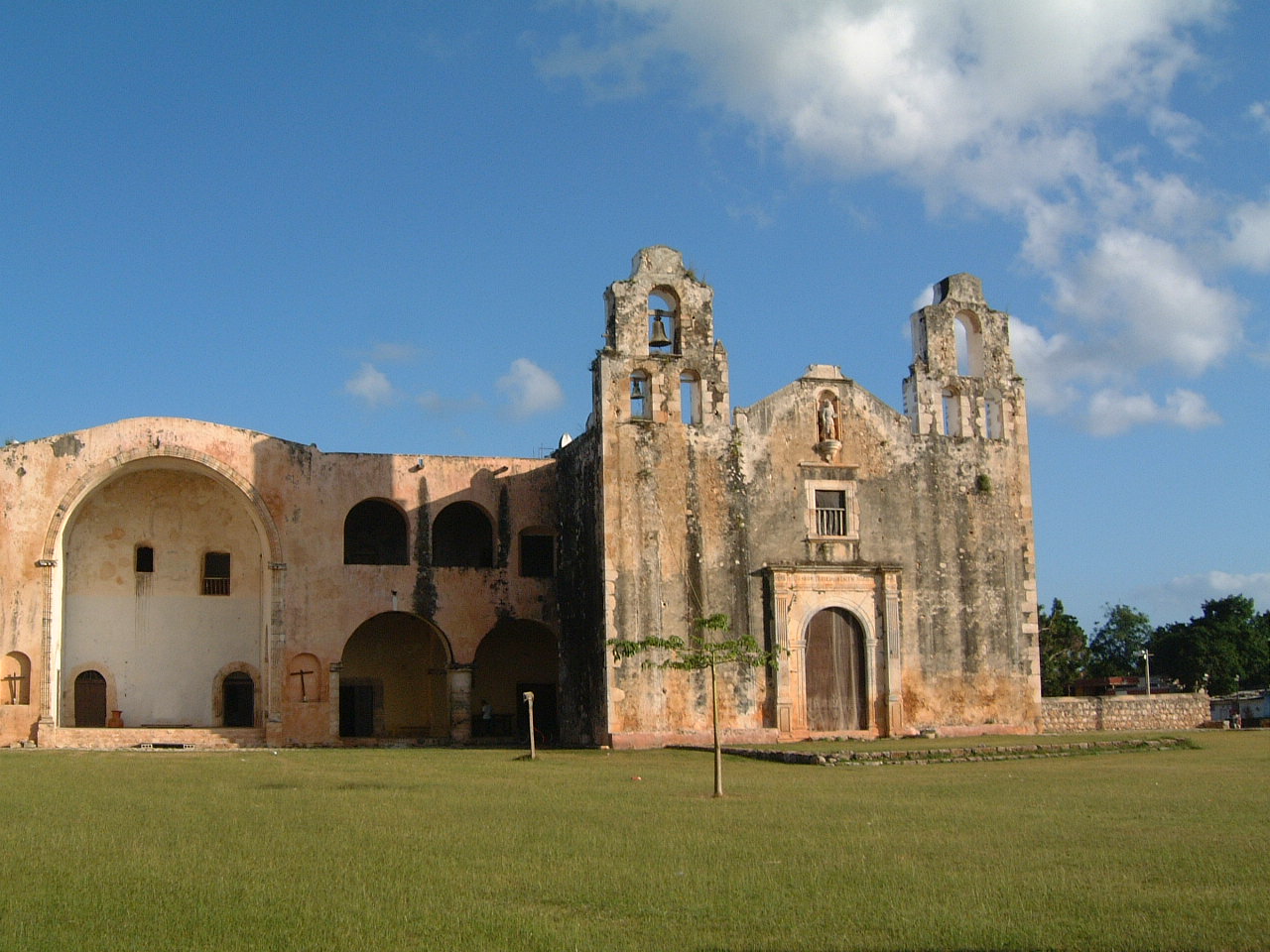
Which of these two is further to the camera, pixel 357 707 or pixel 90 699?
pixel 357 707

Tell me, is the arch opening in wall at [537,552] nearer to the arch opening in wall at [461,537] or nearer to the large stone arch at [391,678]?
the arch opening in wall at [461,537]

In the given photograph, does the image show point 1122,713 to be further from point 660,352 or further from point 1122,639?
point 1122,639

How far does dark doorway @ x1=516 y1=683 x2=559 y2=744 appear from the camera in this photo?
114 feet

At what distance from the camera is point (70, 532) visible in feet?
108

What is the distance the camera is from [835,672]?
30422mm

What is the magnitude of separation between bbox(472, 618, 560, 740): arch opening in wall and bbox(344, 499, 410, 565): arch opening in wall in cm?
308

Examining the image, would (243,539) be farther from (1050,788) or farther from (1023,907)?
(1023,907)

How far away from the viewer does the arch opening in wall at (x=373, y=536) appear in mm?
34344

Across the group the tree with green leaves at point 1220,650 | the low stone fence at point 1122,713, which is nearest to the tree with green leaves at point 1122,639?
the tree with green leaves at point 1220,650

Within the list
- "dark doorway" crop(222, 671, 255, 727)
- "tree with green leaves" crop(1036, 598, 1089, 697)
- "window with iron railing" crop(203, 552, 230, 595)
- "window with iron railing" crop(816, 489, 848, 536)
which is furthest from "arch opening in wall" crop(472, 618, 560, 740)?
"tree with green leaves" crop(1036, 598, 1089, 697)

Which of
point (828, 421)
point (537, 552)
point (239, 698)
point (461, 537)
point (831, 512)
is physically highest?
point (828, 421)

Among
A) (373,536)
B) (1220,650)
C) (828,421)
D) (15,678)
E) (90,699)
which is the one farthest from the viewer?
(1220,650)

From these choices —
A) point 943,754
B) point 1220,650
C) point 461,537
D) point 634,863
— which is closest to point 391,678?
point 461,537

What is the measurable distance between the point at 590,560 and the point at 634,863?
18017mm
